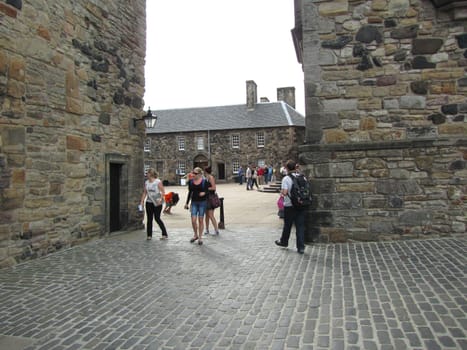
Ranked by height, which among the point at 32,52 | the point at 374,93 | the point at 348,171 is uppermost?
the point at 32,52

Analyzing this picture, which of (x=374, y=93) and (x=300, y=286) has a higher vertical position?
(x=374, y=93)

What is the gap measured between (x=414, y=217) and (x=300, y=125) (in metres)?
35.2

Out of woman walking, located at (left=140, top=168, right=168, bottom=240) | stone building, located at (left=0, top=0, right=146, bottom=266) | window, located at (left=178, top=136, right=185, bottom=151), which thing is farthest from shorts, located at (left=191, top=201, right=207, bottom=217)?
window, located at (left=178, top=136, right=185, bottom=151)

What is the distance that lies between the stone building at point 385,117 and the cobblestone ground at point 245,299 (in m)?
0.61

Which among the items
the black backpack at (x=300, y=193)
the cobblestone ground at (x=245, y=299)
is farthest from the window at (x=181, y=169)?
the black backpack at (x=300, y=193)

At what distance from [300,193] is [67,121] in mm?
4802

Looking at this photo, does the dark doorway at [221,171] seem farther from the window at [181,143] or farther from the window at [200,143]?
the window at [181,143]

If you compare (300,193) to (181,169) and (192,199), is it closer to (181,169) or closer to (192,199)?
(192,199)

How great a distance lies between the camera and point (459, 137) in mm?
7133

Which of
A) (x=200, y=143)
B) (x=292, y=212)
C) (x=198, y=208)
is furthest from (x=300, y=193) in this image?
(x=200, y=143)

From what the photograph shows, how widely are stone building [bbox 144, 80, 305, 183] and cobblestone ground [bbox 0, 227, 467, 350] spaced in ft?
113

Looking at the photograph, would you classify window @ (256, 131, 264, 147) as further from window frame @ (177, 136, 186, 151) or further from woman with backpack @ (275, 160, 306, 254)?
woman with backpack @ (275, 160, 306, 254)

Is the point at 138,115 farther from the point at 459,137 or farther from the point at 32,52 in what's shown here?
the point at 459,137

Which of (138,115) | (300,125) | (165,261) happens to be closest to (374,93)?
(165,261)
